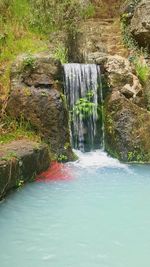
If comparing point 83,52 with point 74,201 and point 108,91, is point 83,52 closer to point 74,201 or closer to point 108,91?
point 108,91

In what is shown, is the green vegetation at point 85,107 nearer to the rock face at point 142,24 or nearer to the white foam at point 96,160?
the white foam at point 96,160

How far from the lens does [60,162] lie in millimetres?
8219

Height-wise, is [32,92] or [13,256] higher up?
[32,92]

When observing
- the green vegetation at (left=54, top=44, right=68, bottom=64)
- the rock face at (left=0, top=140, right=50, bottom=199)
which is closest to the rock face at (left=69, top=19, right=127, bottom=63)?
the green vegetation at (left=54, top=44, right=68, bottom=64)

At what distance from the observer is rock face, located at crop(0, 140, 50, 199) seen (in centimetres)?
606

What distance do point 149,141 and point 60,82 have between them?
2.27 metres

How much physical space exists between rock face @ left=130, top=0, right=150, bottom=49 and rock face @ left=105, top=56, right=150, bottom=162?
2.57 metres

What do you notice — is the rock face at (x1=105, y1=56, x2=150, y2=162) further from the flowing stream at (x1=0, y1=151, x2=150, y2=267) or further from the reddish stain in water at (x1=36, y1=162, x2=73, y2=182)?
the reddish stain in water at (x1=36, y1=162, x2=73, y2=182)

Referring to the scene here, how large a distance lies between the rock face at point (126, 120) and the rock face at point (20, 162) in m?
1.70

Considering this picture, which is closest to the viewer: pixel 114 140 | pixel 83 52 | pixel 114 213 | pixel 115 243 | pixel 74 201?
pixel 115 243

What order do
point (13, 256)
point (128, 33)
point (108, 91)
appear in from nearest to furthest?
1. point (13, 256)
2. point (108, 91)
3. point (128, 33)

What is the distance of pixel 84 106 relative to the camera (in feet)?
29.5

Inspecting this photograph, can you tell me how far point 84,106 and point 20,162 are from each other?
9.50ft

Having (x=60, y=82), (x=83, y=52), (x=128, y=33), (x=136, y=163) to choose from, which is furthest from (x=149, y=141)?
(x=128, y=33)
